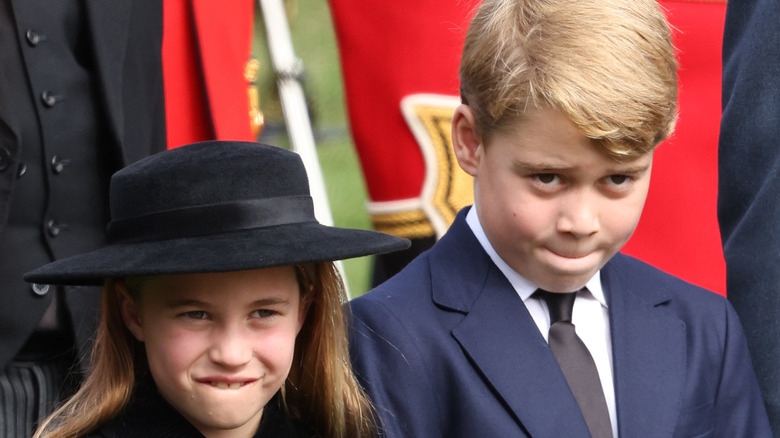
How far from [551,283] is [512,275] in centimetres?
8

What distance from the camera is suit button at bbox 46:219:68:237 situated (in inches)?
86.7

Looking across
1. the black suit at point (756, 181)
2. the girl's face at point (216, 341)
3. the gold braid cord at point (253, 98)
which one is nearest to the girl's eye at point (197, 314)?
the girl's face at point (216, 341)

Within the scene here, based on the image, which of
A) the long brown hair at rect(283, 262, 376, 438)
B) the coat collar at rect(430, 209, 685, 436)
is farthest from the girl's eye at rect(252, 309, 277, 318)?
the coat collar at rect(430, 209, 685, 436)

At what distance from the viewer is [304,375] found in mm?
2016

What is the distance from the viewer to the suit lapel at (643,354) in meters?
1.94

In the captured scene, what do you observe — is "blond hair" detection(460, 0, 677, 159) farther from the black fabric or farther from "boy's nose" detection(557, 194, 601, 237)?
the black fabric

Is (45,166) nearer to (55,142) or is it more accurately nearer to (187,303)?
(55,142)

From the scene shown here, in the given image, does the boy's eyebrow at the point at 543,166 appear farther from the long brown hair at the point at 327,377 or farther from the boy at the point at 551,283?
the long brown hair at the point at 327,377

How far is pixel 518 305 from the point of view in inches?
77.7

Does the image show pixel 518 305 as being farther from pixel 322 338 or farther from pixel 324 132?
A: pixel 324 132

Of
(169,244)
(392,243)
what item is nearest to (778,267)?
(392,243)

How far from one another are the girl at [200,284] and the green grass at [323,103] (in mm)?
1211

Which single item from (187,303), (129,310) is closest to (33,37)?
(129,310)

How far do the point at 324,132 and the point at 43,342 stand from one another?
3.54 ft
